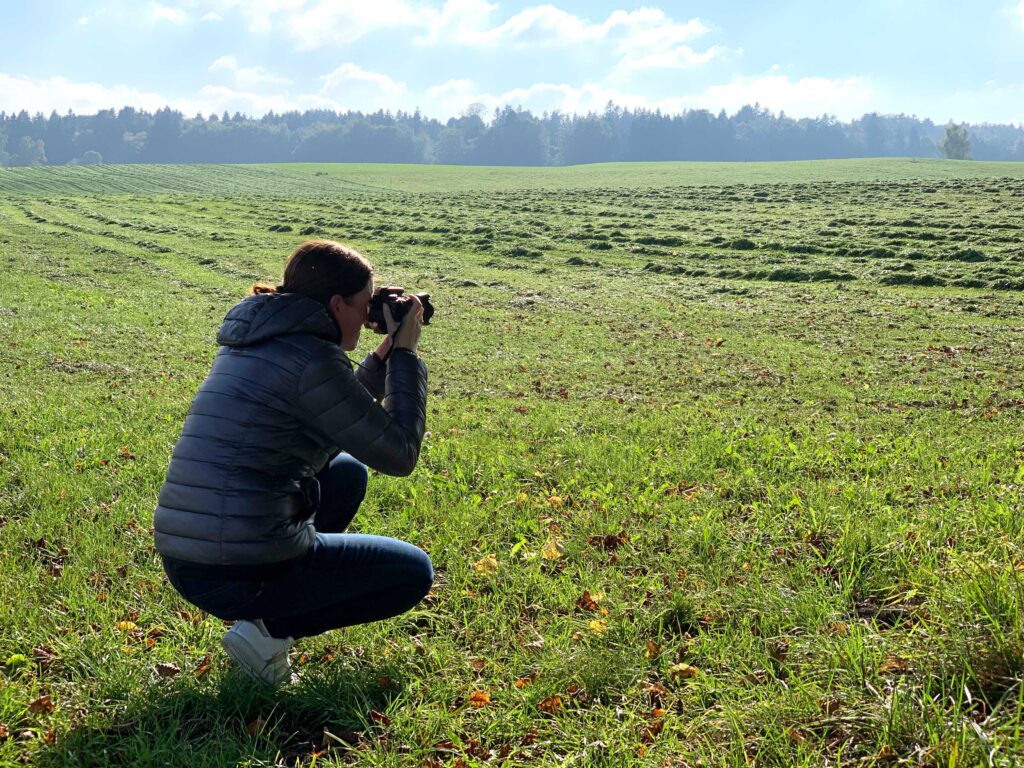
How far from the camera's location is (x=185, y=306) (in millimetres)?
17438

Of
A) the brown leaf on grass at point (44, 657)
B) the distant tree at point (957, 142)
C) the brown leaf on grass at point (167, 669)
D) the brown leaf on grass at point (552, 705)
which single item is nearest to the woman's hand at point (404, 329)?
the brown leaf on grass at point (552, 705)

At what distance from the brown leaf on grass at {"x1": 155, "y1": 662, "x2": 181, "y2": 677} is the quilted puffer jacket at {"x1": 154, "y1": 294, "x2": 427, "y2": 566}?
718mm

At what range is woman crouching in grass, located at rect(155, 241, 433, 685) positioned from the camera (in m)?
3.08

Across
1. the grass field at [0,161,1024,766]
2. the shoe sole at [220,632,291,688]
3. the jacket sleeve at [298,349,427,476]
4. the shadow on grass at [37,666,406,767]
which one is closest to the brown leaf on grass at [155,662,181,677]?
the grass field at [0,161,1024,766]

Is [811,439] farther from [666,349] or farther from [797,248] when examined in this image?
[797,248]

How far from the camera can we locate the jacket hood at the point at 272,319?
10.2 feet

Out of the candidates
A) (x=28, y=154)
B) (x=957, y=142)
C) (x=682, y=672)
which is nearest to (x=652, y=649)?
(x=682, y=672)

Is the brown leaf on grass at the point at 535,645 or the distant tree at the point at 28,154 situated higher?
the distant tree at the point at 28,154

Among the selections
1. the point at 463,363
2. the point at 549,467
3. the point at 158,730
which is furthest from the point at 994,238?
the point at 158,730

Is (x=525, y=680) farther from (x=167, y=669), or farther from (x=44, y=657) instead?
(x=44, y=657)

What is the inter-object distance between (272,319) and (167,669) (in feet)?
5.94

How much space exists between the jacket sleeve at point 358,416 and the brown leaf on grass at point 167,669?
140 centimetres

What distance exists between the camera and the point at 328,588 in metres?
3.42

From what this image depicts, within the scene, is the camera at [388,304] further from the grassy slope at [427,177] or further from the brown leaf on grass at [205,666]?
the grassy slope at [427,177]
